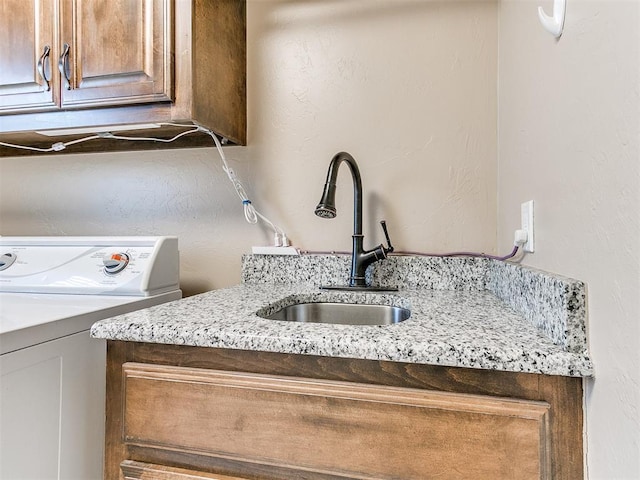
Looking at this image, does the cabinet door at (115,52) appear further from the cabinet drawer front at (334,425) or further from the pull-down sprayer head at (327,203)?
the cabinet drawer front at (334,425)

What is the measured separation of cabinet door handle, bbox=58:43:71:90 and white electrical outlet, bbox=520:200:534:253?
4.26ft

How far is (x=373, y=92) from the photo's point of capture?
134 cm

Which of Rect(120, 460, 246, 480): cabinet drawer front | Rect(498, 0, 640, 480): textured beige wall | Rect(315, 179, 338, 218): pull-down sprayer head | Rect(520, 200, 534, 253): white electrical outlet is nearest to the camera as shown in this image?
Rect(498, 0, 640, 480): textured beige wall

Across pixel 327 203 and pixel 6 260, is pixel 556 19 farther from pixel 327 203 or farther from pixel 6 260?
pixel 6 260

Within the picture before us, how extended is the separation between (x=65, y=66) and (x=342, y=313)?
109 cm

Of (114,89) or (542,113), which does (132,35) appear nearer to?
(114,89)

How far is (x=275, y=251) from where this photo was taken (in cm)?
137

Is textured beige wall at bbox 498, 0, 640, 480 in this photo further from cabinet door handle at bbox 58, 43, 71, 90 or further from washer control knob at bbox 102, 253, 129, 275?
cabinet door handle at bbox 58, 43, 71, 90

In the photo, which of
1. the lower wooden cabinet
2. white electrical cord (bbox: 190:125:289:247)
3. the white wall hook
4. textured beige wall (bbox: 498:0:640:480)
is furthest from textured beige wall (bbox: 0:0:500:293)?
the lower wooden cabinet

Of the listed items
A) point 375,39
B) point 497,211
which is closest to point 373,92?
point 375,39

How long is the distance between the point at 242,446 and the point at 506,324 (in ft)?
1.76

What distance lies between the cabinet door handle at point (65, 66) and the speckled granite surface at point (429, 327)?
2.51ft

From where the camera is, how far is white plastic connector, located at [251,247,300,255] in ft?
4.46

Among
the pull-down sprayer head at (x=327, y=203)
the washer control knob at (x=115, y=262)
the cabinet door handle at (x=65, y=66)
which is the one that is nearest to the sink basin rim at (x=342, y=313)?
the pull-down sprayer head at (x=327, y=203)
